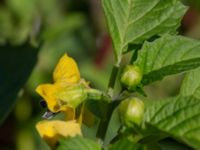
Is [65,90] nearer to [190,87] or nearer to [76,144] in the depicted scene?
[76,144]

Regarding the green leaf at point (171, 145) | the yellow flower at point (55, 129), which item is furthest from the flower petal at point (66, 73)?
the green leaf at point (171, 145)

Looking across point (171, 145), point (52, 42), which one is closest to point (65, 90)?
point (171, 145)

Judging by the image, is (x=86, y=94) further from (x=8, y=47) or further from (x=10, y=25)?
(x=10, y=25)

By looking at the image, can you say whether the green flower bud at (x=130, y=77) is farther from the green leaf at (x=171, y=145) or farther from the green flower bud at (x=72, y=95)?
the green leaf at (x=171, y=145)

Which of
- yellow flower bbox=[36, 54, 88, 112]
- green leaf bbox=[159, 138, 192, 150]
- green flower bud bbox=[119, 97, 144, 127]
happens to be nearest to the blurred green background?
green leaf bbox=[159, 138, 192, 150]

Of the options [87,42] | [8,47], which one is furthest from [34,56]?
[87,42]

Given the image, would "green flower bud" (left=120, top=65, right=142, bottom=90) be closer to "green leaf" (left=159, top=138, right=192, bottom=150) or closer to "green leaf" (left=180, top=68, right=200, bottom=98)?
"green leaf" (left=180, top=68, right=200, bottom=98)
